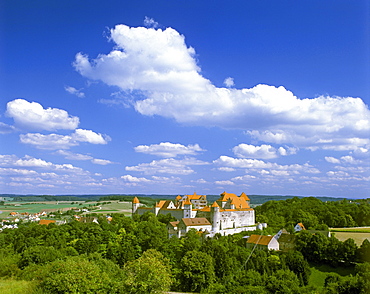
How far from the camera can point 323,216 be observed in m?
44.0

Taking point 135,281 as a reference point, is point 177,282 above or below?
below

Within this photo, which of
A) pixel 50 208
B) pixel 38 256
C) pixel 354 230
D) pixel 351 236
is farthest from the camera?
pixel 50 208

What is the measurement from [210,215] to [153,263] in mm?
23059

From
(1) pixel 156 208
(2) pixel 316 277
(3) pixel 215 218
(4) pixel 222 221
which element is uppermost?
(1) pixel 156 208

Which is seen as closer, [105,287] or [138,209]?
[105,287]

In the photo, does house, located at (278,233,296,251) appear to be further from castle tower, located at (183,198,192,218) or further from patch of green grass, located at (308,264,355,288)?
castle tower, located at (183,198,192,218)

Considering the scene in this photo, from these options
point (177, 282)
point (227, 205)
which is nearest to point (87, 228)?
point (177, 282)

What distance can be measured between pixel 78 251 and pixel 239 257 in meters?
14.2

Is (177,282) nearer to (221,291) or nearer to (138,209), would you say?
(221,291)

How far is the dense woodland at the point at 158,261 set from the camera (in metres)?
16.6

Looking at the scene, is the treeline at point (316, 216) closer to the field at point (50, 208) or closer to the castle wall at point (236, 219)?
the castle wall at point (236, 219)

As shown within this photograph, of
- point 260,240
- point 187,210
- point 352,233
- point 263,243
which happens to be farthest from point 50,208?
point 352,233

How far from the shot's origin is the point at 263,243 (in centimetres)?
3075

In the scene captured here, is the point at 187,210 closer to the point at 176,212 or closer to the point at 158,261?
the point at 176,212
